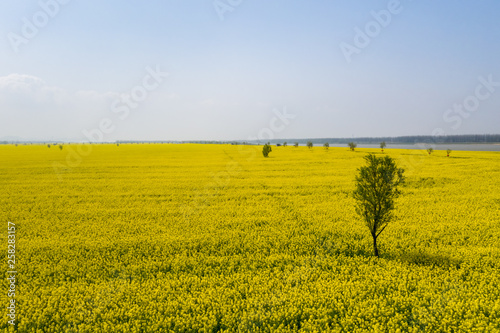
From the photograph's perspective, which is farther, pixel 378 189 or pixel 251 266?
pixel 378 189

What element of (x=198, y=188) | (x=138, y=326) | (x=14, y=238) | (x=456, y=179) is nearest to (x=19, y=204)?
(x=14, y=238)

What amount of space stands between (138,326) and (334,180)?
90.0 feet

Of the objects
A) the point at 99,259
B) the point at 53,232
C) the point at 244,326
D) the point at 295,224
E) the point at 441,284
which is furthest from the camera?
the point at 295,224

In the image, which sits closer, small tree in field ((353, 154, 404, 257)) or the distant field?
the distant field

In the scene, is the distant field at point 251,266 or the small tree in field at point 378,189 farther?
the small tree in field at point 378,189

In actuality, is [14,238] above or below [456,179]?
below

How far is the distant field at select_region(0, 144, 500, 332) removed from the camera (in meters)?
7.82

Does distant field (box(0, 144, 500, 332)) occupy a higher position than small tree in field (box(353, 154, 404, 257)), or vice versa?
small tree in field (box(353, 154, 404, 257))

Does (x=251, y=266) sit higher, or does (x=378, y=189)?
(x=378, y=189)

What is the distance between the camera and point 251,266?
424 inches

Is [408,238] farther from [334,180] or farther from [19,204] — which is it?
[19,204]

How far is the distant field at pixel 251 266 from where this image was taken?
308 inches

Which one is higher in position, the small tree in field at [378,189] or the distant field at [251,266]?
the small tree in field at [378,189]

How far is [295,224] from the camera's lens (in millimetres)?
15938
